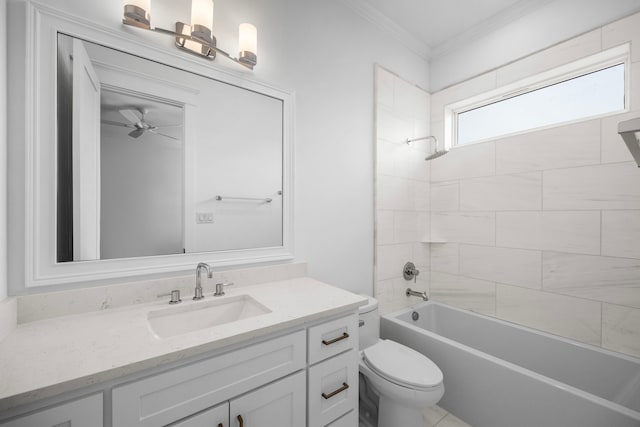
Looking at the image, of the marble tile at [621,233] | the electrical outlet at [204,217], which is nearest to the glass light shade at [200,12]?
the electrical outlet at [204,217]

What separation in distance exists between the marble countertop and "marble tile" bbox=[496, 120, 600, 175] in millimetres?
1678


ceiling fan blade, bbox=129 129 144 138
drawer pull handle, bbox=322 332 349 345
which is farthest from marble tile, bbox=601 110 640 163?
ceiling fan blade, bbox=129 129 144 138

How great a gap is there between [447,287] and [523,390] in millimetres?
1004

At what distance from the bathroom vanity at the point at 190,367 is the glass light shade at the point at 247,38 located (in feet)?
4.11

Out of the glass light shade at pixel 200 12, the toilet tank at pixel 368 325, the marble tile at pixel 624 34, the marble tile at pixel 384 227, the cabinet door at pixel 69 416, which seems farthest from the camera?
the marble tile at pixel 384 227

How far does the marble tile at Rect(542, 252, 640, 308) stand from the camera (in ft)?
5.05

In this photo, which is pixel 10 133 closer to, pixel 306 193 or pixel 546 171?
pixel 306 193

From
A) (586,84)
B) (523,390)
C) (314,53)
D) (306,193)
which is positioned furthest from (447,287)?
(314,53)

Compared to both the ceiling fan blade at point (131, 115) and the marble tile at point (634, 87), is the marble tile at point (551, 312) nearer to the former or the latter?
the marble tile at point (634, 87)

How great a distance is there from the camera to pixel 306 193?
1692mm

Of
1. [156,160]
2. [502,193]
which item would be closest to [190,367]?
[156,160]

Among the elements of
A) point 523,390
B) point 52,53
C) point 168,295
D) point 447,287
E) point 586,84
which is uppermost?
point 586,84

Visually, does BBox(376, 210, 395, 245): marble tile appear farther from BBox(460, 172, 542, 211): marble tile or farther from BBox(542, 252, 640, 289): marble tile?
BBox(542, 252, 640, 289): marble tile

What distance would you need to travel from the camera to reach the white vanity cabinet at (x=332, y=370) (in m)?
1.06
